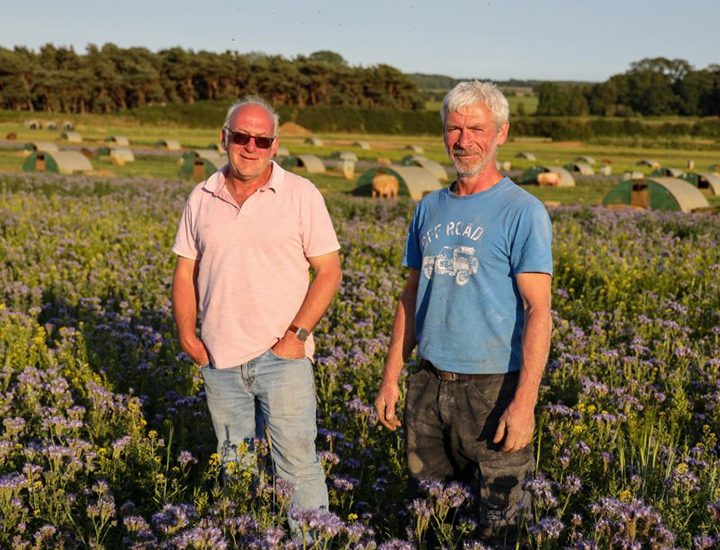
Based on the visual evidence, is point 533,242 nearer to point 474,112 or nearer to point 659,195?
point 474,112

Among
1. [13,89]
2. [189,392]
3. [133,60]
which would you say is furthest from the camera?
[133,60]

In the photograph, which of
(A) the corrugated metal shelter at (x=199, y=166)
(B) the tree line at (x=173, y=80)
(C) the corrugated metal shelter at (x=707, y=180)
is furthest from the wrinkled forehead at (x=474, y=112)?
(B) the tree line at (x=173, y=80)

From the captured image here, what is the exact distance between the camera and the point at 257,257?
12.2 feet

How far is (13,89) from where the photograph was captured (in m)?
81.8

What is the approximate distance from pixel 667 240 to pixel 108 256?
8015mm

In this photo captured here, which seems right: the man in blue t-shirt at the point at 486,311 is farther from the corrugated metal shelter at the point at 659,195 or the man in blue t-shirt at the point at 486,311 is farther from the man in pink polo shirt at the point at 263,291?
the corrugated metal shelter at the point at 659,195

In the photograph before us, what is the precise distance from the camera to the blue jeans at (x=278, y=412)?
Answer: 12.3ft

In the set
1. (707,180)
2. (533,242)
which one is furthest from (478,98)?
(707,180)

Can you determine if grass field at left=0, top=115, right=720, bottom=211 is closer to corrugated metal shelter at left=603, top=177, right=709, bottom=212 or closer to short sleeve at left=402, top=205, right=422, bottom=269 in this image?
corrugated metal shelter at left=603, top=177, right=709, bottom=212

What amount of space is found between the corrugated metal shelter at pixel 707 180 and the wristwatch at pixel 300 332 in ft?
91.0

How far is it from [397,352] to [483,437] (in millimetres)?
618

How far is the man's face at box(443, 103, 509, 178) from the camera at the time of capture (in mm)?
3299

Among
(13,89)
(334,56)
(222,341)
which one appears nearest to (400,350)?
(222,341)

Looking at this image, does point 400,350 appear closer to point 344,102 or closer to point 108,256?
point 108,256
